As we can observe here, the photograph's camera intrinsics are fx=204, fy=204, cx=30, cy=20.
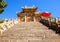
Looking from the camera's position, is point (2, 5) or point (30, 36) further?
point (2, 5)

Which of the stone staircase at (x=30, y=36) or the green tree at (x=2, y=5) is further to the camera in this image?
the green tree at (x=2, y=5)

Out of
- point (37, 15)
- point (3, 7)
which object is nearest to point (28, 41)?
point (3, 7)

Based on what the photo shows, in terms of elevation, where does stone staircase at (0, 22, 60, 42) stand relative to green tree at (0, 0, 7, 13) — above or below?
below

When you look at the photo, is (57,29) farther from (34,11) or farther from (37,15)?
(34,11)

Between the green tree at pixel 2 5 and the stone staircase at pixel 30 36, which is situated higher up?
the green tree at pixel 2 5

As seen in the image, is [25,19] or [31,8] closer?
[25,19]

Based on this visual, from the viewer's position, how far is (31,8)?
69.2 metres

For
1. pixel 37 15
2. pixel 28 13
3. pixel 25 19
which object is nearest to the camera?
pixel 25 19

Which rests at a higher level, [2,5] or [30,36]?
[2,5]

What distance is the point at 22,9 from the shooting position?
69.8 m

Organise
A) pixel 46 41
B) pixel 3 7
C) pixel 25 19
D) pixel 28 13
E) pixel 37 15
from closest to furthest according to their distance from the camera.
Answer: pixel 46 41
pixel 3 7
pixel 25 19
pixel 37 15
pixel 28 13

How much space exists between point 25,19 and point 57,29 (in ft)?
126

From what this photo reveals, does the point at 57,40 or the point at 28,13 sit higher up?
Answer: the point at 28,13

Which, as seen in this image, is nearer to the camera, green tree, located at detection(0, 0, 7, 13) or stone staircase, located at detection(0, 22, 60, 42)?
stone staircase, located at detection(0, 22, 60, 42)
